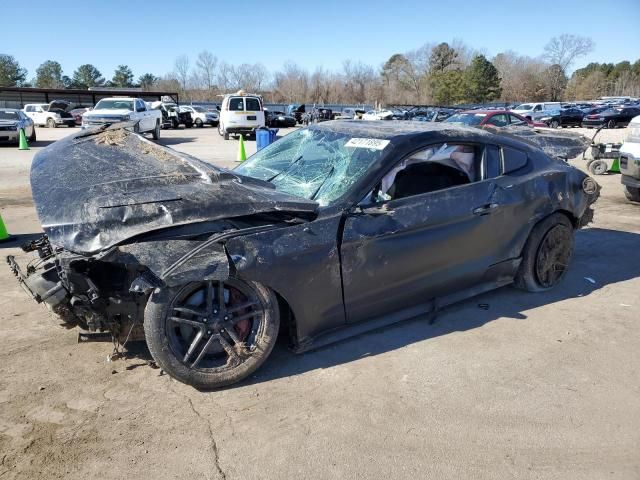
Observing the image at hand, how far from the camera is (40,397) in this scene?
2990 millimetres

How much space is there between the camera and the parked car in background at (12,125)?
18328 mm

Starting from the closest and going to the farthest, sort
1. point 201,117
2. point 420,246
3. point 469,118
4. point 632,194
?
point 420,246 → point 632,194 → point 469,118 → point 201,117

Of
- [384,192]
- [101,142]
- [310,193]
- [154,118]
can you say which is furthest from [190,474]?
[154,118]

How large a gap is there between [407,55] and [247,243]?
95302mm

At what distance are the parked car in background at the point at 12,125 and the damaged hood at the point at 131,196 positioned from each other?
57.6ft

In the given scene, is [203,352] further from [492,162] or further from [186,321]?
[492,162]

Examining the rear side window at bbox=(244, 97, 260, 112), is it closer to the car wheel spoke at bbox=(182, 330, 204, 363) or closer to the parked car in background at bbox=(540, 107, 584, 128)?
the parked car in background at bbox=(540, 107, 584, 128)

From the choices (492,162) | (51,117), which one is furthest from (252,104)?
(492,162)

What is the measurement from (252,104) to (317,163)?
2187cm

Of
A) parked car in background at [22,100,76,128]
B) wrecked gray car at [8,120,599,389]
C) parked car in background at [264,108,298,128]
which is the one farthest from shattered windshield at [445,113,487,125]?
parked car in background at [22,100,76,128]

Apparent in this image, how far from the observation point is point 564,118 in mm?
36125

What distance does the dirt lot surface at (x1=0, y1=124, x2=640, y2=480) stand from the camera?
2520 mm

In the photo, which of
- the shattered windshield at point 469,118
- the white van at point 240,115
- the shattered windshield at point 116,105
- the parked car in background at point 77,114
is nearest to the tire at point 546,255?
the shattered windshield at point 469,118

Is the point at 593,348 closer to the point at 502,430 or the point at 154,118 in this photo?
the point at 502,430
